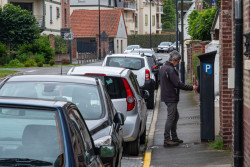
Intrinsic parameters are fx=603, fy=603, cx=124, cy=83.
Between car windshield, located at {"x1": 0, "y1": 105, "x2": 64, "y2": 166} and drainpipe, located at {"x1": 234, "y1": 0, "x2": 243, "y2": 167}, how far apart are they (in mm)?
4136

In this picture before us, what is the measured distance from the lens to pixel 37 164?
4395mm

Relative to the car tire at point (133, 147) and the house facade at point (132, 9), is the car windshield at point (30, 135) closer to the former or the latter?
the car tire at point (133, 147)

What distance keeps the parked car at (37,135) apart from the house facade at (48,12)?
51641 millimetres

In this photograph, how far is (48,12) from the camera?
6325 centimetres

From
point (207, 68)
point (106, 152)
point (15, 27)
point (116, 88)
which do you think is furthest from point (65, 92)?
point (15, 27)

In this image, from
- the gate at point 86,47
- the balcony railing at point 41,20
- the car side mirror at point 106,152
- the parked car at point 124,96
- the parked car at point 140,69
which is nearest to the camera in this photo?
the car side mirror at point 106,152

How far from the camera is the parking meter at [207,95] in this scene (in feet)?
38.8

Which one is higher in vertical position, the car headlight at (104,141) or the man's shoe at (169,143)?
the car headlight at (104,141)

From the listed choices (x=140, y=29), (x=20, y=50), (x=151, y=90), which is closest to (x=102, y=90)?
Answer: (x=151, y=90)

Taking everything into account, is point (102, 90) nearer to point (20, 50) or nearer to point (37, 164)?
point (37, 164)

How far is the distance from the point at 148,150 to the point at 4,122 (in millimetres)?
6991

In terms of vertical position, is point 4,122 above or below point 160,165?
above

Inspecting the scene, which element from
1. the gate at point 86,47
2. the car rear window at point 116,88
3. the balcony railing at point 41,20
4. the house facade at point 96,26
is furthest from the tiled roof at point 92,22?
the car rear window at point 116,88

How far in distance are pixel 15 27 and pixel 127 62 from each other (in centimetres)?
3188
